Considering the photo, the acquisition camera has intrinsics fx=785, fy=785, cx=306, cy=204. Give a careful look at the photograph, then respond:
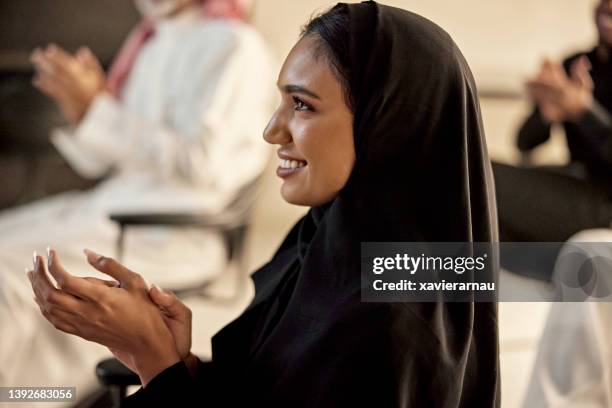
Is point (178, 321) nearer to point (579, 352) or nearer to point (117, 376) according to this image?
point (117, 376)

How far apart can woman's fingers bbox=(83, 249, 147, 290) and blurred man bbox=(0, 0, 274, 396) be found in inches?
28.5

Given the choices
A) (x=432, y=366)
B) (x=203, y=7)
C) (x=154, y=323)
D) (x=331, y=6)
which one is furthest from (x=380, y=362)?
(x=203, y=7)

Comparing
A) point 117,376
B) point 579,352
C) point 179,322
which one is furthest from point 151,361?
point 579,352

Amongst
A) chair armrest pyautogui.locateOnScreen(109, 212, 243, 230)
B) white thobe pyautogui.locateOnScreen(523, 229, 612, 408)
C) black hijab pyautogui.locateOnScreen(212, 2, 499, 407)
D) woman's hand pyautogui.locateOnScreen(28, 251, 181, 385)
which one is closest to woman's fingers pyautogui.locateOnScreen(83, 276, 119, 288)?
woman's hand pyautogui.locateOnScreen(28, 251, 181, 385)

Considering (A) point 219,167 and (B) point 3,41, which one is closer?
(A) point 219,167

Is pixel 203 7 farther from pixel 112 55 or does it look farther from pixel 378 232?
pixel 378 232

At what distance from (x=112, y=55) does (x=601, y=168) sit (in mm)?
1345

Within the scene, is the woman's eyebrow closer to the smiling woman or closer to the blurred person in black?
the smiling woman

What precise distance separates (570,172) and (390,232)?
766 millimetres

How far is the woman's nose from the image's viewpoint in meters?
0.61

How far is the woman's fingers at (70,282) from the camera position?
0.55m

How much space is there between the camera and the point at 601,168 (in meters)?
1.21

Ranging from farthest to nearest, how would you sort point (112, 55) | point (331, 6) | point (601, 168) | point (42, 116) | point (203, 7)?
point (112, 55) < point (42, 116) < point (203, 7) < point (601, 168) < point (331, 6)

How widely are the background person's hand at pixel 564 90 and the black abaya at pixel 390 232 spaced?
2.25 feet
